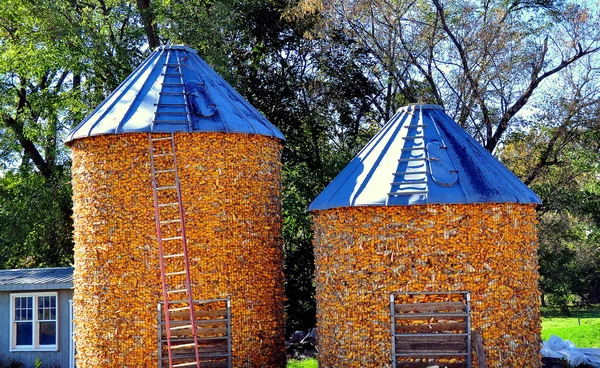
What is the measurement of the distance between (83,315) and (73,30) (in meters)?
13.5

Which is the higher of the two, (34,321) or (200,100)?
(200,100)

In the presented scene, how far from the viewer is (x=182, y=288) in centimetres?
1377

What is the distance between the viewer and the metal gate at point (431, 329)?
1266 cm

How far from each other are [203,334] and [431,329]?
159 inches

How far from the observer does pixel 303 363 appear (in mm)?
18594

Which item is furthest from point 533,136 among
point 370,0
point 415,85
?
point 370,0

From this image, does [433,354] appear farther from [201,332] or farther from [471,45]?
[471,45]

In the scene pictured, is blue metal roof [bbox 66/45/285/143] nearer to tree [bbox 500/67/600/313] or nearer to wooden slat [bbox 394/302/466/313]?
wooden slat [bbox 394/302/466/313]

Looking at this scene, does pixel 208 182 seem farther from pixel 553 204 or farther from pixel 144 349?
pixel 553 204

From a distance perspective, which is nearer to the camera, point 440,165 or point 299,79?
point 440,165

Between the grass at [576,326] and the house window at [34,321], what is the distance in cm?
1385

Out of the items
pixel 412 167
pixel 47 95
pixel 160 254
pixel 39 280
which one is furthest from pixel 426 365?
pixel 47 95

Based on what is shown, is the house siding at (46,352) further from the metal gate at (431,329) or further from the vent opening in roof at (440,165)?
the vent opening in roof at (440,165)

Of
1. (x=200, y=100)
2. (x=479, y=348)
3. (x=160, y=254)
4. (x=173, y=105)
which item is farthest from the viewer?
(x=200, y=100)
